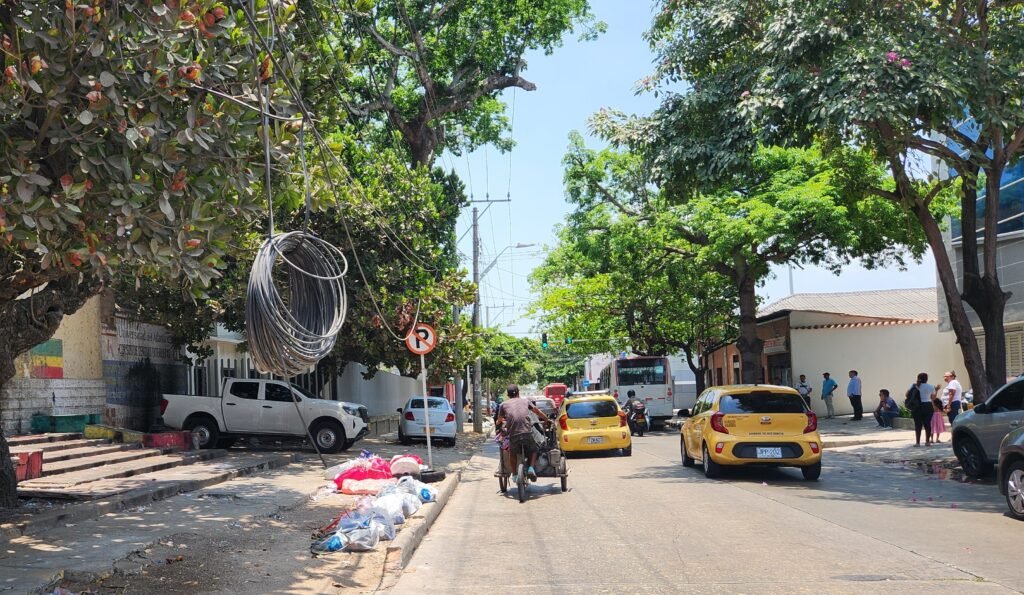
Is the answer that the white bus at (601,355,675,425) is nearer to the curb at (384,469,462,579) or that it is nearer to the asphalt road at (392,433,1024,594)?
the asphalt road at (392,433,1024,594)

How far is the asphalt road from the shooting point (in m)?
7.45

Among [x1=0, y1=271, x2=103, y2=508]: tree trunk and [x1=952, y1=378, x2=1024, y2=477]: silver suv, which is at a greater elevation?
[x1=0, y1=271, x2=103, y2=508]: tree trunk

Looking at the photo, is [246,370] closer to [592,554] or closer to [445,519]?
[445,519]

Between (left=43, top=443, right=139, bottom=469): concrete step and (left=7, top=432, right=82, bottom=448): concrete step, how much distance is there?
48 centimetres

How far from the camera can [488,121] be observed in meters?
32.6

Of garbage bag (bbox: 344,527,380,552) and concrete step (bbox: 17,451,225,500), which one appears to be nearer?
garbage bag (bbox: 344,527,380,552)

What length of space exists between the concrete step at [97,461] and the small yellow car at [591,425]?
8.53 meters

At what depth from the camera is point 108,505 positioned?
10984 mm

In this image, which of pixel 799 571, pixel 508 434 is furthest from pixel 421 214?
pixel 799 571

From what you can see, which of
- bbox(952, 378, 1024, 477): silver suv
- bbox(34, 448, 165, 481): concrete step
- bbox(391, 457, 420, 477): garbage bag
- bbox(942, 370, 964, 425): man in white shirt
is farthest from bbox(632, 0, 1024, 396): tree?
bbox(34, 448, 165, 481): concrete step

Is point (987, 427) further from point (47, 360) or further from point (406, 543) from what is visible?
point (47, 360)

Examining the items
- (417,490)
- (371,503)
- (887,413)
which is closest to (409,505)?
(371,503)

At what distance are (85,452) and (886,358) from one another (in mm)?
30688

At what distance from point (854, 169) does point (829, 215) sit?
21.5ft
